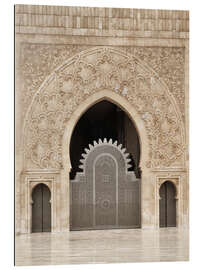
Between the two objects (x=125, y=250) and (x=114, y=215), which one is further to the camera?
(x=114, y=215)

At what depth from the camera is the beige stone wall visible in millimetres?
7059

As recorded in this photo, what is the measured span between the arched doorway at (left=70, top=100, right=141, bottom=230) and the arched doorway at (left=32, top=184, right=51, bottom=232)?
32 centimetres

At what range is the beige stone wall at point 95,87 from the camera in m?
7.06

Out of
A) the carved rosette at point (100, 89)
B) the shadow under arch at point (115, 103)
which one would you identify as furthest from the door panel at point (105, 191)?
the carved rosette at point (100, 89)

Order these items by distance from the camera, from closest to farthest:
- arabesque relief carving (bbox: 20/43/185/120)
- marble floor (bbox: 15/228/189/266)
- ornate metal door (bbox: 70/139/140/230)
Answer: marble floor (bbox: 15/228/189/266) < arabesque relief carving (bbox: 20/43/185/120) < ornate metal door (bbox: 70/139/140/230)

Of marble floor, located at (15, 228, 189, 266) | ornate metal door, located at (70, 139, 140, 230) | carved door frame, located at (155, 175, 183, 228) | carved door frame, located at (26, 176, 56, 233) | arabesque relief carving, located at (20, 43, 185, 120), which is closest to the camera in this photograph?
marble floor, located at (15, 228, 189, 266)

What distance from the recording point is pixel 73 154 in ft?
24.5

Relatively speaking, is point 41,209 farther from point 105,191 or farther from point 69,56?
point 69,56

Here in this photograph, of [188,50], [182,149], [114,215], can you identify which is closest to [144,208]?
[114,215]

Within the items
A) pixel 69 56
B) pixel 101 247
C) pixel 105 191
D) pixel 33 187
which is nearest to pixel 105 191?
pixel 105 191

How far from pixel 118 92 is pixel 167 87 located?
65 cm

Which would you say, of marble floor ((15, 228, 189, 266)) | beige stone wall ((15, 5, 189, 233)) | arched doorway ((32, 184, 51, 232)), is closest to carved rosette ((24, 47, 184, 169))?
beige stone wall ((15, 5, 189, 233))

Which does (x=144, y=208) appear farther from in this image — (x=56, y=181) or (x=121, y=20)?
(x=121, y=20)

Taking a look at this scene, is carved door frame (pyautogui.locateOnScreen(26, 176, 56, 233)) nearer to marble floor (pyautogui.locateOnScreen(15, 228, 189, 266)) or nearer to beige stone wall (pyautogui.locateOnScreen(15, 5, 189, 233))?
beige stone wall (pyautogui.locateOnScreen(15, 5, 189, 233))
